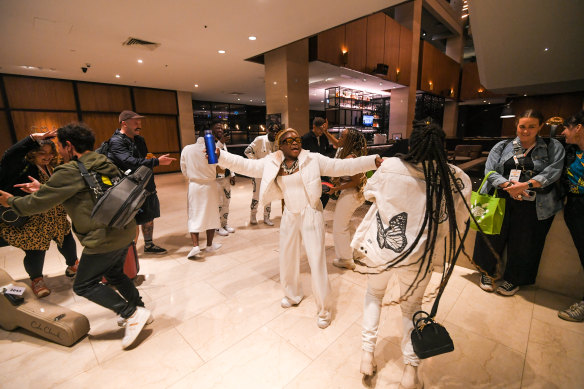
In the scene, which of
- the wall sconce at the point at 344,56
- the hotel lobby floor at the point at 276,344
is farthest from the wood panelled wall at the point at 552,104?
the hotel lobby floor at the point at 276,344

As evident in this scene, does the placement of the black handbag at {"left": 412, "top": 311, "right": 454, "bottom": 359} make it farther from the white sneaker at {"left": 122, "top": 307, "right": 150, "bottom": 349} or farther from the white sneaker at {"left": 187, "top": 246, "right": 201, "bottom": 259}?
the white sneaker at {"left": 187, "top": 246, "right": 201, "bottom": 259}

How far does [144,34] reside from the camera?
4711 millimetres

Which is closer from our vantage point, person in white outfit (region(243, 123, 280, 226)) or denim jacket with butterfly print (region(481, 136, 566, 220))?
denim jacket with butterfly print (region(481, 136, 566, 220))

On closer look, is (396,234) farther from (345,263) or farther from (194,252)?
(194,252)

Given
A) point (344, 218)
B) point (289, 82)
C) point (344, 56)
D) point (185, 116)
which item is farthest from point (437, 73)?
point (344, 218)

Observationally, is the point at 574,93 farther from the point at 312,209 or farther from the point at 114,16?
the point at 114,16

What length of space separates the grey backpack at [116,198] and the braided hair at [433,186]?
5.59 ft

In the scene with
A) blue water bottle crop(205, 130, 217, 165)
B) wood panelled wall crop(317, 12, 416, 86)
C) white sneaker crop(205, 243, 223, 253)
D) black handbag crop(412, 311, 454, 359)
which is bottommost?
white sneaker crop(205, 243, 223, 253)

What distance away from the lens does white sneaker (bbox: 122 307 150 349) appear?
1822 mm

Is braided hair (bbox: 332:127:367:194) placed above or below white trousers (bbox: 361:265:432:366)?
above

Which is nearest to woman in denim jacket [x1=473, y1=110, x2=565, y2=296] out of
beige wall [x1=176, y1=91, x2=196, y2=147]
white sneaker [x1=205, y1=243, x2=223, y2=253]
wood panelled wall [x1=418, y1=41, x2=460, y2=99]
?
white sneaker [x1=205, y1=243, x2=223, y2=253]

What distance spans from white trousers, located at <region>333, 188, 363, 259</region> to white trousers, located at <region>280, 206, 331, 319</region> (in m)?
0.93

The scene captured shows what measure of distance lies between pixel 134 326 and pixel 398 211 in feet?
6.70

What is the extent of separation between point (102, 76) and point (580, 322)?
11416 millimetres
